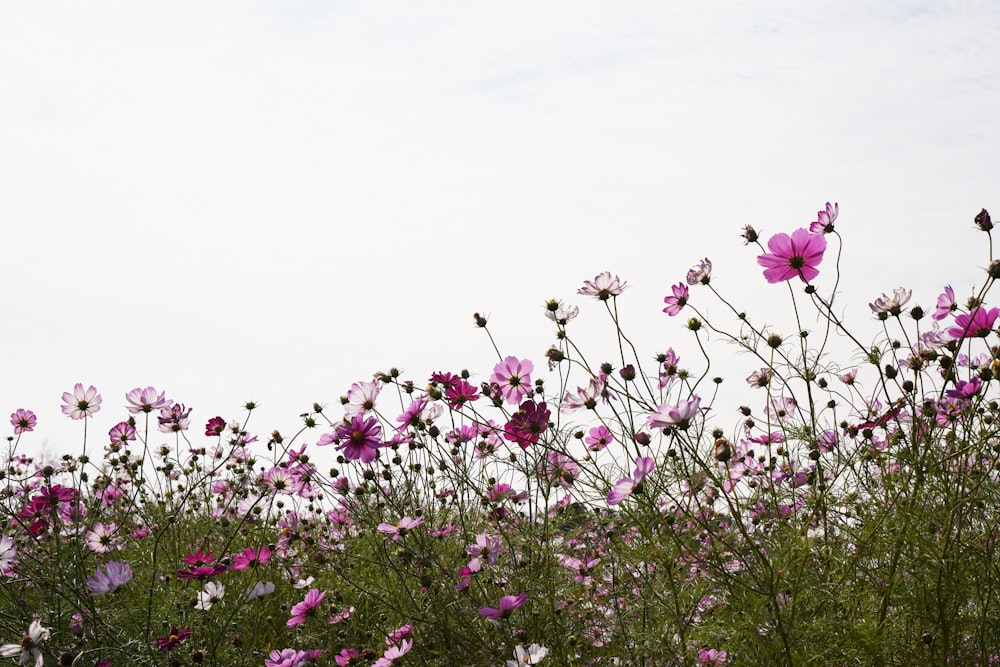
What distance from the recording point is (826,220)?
7.15 ft

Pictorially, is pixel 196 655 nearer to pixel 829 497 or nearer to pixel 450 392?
pixel 450 392

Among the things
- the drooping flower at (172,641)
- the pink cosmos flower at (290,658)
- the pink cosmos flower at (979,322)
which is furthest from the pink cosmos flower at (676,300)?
the drooping flower at (172,641)

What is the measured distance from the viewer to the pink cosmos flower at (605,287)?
2.11 meters

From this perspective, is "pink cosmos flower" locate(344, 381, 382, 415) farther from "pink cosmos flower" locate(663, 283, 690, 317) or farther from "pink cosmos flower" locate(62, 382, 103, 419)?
"pink cosmos flower" locate(62, 382, 103, 419)

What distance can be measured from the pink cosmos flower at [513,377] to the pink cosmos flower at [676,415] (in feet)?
1.66

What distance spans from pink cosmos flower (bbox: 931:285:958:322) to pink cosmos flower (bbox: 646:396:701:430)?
0.80 metres

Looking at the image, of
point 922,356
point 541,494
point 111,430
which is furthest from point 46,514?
point 922,356

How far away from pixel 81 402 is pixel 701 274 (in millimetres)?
1962

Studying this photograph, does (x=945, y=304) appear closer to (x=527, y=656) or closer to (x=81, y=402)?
(x=527, y=656)

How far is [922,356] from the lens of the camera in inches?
81.8

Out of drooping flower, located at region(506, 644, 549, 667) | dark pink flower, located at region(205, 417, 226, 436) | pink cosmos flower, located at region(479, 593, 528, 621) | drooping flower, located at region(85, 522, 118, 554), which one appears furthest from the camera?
dark pink flower, located at region(205, 417, 226, 436)

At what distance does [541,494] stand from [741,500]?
0.52m

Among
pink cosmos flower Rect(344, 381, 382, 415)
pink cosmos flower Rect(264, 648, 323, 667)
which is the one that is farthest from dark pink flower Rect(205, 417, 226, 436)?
pink cosmos flower Rect(264, 648, 323, 667)

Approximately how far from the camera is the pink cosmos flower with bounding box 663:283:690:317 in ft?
7.21
